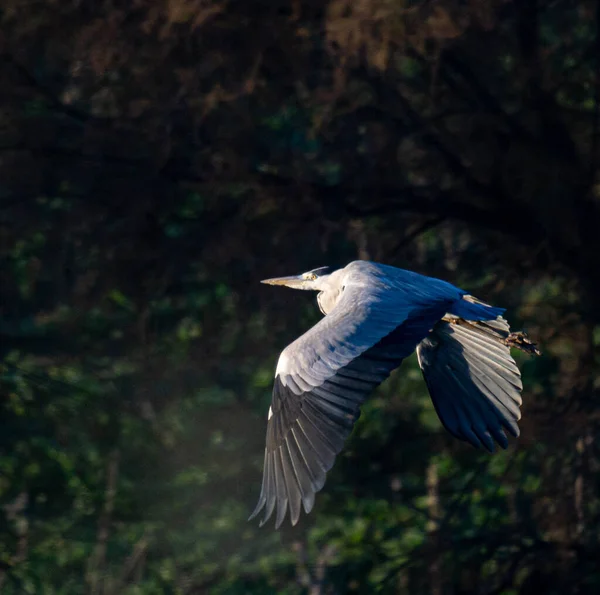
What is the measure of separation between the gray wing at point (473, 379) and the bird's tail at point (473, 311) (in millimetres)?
306

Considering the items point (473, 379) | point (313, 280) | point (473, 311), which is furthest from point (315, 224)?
point (473, 311)

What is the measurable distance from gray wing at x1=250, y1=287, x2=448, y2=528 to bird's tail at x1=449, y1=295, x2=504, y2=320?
0.23m

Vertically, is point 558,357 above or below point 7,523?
above

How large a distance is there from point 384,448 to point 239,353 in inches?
43.1

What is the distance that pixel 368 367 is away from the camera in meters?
4.50

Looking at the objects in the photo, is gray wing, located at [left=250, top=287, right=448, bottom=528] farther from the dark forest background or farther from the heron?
the dark forest background

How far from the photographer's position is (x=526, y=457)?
27.3 feet

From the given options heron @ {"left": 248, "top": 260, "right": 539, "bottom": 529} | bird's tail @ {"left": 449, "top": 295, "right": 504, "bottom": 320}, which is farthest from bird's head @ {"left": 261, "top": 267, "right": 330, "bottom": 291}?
bird's tail @ {"left": 449, "top": 295, "right": 504, "bottom": 320}

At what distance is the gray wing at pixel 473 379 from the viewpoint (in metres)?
5.46

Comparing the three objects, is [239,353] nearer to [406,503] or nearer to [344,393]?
[406,503]

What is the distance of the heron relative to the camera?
14.3 ft

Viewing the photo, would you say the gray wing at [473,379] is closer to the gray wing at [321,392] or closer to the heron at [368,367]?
the heron at [368,367]

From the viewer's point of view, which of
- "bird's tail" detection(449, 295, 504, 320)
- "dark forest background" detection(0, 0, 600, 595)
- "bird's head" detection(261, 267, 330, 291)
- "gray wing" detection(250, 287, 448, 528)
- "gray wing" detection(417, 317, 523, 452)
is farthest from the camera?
"dark forest background" detection(0, 0, 600, 595)

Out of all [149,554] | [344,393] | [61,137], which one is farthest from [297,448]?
[149,554]
